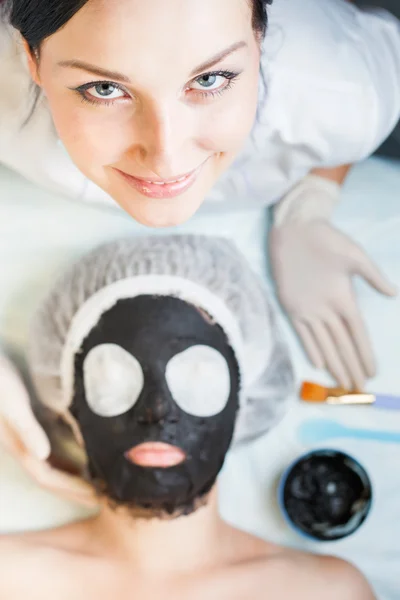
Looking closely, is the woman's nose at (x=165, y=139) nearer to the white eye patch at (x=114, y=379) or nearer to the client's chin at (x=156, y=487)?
the white eye patch at (x=114, y=379)

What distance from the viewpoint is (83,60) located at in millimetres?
538

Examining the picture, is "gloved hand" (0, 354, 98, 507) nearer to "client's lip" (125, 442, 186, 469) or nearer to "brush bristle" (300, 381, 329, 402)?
"client's lip" (125, 442, 186, 469)

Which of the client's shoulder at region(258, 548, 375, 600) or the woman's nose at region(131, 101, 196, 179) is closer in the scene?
the woman's nose at region(131, 101, 196, 179)

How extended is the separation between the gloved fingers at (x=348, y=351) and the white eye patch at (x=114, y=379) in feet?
1.09

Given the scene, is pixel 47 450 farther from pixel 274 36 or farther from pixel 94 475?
pixel 274 36

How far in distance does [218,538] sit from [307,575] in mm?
132

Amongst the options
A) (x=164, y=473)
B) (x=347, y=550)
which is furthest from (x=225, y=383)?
(x=347, y=550)

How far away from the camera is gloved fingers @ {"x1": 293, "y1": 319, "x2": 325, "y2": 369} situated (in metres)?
1.00

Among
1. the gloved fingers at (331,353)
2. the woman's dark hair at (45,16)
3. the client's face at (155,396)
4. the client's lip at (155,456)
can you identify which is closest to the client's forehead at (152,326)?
the client's face at (155,396)

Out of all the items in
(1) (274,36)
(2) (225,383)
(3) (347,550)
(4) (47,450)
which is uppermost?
(1) (274,36)

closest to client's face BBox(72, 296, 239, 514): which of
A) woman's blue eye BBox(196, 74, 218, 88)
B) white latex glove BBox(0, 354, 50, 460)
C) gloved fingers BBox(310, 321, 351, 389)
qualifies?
white latex glove BBox(0, 354, 50, 460)

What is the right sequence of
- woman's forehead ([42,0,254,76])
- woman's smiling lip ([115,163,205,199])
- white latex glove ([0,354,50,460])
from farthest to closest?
1. white latex glove ([0,354,50,460])
2. woman's smiling lip ([115,163,205,199])
3. woman's forehead ([42,0,254,76])

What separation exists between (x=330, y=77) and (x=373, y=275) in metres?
0.31

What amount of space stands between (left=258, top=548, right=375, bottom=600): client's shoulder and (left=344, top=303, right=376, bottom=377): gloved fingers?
0.92 feet
